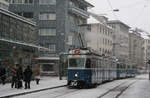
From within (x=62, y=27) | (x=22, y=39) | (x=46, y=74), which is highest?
(x=62, y=27)

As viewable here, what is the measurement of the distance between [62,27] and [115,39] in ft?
142

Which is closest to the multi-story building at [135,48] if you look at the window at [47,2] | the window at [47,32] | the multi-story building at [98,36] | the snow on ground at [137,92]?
the multi-story building at [98,36]

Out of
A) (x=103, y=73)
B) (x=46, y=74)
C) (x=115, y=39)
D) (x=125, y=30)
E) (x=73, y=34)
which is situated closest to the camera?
(x=103, y=73)

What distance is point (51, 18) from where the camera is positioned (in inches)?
2413

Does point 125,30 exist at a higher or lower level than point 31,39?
higher

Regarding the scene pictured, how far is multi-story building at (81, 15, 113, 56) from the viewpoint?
7362 centimetres

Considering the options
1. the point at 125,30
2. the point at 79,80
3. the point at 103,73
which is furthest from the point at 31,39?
the point at 125,30

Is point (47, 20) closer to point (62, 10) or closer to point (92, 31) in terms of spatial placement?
point (62, 10)

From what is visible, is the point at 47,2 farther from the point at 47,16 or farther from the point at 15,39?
the point at 15,39

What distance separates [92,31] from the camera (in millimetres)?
77000

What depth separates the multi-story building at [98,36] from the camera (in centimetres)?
7362

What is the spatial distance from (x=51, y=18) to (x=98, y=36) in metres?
18.3

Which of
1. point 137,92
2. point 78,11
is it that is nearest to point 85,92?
point 137,92

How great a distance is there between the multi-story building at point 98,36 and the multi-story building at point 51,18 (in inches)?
441
